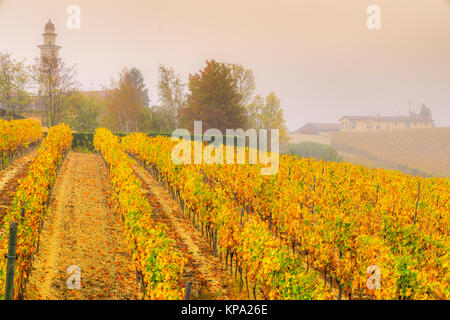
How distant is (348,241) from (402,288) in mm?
2721

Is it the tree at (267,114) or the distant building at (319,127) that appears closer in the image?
the tree at (267,114)

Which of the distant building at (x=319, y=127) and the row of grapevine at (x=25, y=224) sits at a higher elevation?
the distant building at (x=319, y=127)

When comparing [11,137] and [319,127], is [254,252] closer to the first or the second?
[11,137]

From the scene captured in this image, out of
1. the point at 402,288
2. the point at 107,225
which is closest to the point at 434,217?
the point at 402,288

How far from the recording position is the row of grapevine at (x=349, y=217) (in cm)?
857

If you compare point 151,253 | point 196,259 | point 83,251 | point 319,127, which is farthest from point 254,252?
point 319,127

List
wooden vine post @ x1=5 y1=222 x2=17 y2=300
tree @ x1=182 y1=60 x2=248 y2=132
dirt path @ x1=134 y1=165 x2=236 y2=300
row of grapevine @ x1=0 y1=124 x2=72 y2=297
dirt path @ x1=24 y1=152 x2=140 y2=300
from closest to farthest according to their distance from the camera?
wooden vine post @ x1=5 y1=222 x2=17 y2=300 < row of grapevine @ x1=0 y1=124 x2=72 y2=297 < dirt path @ x1=24 y1=152 x2=140 y2=300 < dirt path @ x1=134 y1=165 x2=236 y2=300 < tree @ x1=182 y1=60 x2=248 y2=132

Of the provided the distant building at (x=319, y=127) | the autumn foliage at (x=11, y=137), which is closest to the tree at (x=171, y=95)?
the autumn foliage at (x=11, y=137)

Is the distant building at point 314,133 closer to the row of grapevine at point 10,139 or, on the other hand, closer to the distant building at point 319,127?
the distant building at point 319,127

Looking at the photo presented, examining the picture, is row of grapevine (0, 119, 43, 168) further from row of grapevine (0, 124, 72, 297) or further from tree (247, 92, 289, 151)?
tree (247, 92, 289, 151)

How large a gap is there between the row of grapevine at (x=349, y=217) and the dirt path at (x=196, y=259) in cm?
92

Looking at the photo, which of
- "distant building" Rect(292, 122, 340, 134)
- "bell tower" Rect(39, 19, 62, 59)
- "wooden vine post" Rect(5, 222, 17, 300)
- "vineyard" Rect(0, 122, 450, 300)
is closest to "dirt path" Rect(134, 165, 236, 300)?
"vineyard" Rect(0, 122, 450, 300)

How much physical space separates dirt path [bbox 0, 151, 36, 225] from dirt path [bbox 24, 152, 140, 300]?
4.62 feet

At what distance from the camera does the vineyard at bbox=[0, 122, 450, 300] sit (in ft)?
25.5
